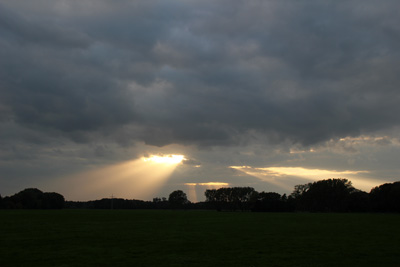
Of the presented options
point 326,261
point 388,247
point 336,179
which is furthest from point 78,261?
point 336,179

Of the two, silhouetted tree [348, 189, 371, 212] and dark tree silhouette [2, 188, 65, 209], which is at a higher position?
dark tree silhouette [2, 188, 65, 209]

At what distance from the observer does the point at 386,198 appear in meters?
129

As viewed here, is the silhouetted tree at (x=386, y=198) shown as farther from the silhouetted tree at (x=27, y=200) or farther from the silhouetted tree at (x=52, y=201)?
the silhouetted tree at (x=27, y=200)

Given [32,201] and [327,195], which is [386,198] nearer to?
[327,195]

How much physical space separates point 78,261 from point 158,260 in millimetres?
3758

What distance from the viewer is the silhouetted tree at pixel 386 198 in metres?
124

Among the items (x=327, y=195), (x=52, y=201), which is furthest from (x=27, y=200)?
(x=327, y=195)

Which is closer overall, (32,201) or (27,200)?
(32,201)

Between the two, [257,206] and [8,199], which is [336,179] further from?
[8,199]

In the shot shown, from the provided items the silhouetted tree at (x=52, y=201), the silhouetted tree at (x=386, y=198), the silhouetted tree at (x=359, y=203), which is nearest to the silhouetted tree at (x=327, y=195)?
the silhouetted tree at (x=359, y=203)

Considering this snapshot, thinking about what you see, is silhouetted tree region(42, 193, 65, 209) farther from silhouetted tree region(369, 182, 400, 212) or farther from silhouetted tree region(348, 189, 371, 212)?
silhouetted tree region(369, 182, 400, 212)

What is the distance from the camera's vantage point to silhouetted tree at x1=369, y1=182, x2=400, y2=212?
12444cm

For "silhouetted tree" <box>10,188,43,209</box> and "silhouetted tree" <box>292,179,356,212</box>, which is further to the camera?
"silhouetted tree" <box>10,188,43,209</box>

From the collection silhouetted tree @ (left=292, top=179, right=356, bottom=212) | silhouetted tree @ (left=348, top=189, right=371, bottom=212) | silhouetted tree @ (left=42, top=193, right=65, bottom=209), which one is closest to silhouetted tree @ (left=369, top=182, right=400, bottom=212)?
silhouetted tree @ (left=348, top=189, right=371, bottom=212)
